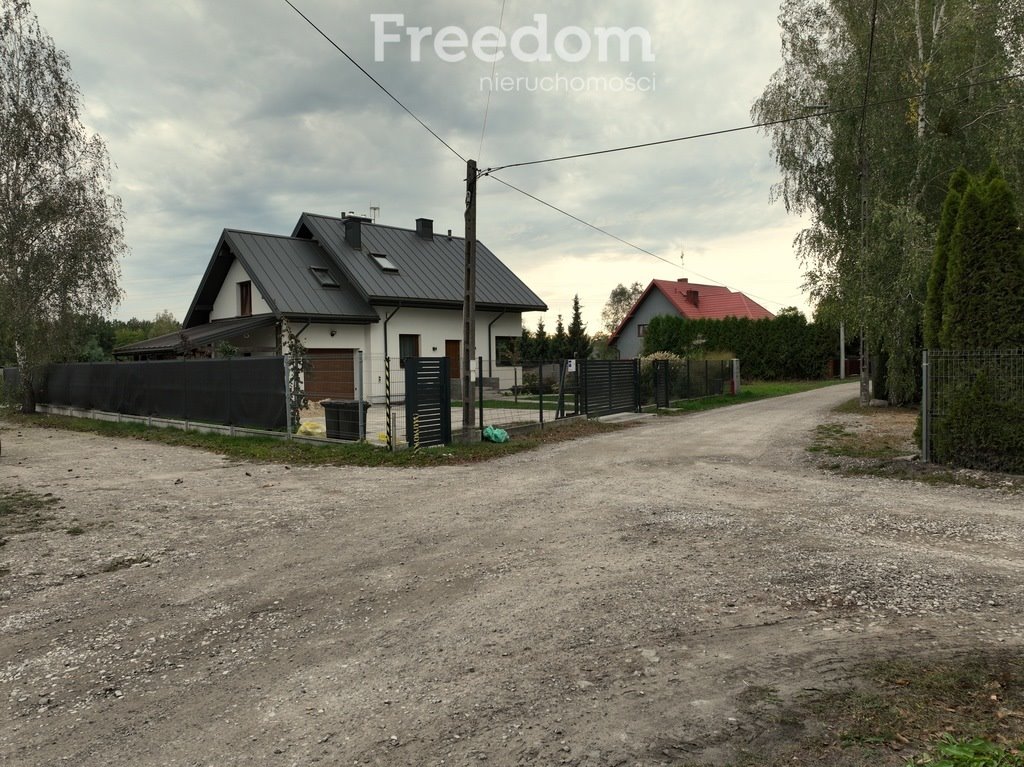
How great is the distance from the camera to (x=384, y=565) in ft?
18.6

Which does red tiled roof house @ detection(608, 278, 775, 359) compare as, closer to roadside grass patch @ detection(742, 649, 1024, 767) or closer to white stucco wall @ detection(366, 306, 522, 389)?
white stucco wall @ detection(366, 306, 522, 389)

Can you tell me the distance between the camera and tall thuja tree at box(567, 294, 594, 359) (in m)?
43.5

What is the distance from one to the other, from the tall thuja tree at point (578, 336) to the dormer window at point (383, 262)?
1772 cm

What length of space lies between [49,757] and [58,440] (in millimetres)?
16064

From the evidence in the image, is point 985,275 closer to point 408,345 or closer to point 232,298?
point 408,345

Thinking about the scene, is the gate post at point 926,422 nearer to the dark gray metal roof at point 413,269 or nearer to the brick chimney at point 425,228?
the dark gray metal roof at point 413,269

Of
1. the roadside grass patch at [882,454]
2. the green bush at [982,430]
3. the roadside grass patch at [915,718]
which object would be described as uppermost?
the green bush at [982,430]

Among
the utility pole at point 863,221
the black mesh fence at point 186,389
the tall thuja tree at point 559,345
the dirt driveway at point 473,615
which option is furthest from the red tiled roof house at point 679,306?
the dirt driveway at point 473,615

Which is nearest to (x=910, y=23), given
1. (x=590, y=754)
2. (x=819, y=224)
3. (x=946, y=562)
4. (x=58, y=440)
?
(x=819, y=224)

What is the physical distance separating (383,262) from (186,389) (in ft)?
37.4

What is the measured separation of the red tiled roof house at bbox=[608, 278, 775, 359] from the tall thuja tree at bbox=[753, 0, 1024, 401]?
24.6 metres

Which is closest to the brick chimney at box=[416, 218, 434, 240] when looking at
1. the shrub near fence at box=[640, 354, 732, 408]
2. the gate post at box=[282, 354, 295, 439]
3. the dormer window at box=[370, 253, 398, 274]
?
the dormer window at box=[370, 253, 398, 274]

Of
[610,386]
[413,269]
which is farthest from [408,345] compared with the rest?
[610,386]

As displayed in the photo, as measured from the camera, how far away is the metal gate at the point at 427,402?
39.9ft
